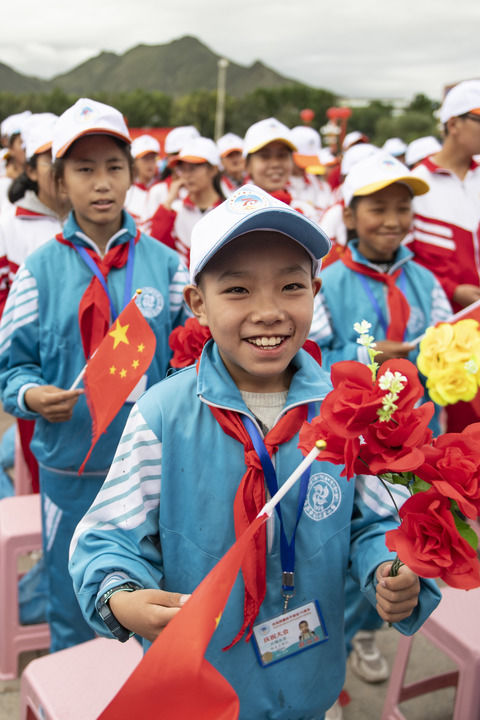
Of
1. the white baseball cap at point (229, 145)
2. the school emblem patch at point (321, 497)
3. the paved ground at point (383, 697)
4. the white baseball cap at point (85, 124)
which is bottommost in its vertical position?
the paved ground at point (383, 697)

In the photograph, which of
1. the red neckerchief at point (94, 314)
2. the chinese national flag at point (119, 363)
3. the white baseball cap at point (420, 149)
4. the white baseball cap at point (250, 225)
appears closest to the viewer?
the white baseball cap at point (250, 225)

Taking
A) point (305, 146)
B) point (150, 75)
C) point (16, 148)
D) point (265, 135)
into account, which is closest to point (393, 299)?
point (265, 135)

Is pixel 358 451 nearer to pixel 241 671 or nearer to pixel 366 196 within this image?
pixel 241 671

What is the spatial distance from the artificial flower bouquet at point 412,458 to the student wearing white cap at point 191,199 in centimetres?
469

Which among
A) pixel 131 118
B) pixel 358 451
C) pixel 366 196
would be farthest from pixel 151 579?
pixel 131 118

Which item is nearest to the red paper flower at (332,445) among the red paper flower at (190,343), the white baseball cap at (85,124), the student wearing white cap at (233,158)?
the red paper flower at (190,343)

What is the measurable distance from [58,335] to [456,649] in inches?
70.4

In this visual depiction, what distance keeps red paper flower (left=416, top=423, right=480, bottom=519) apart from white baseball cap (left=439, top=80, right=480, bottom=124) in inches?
130

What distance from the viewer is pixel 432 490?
1169mm

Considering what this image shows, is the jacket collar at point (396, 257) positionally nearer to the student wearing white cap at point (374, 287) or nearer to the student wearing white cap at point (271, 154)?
the student wearing white cap at point (374, 287)

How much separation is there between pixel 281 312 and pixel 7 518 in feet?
Result: 7.34

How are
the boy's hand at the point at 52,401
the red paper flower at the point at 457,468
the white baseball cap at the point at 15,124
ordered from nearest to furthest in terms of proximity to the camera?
1. the red paper flower at the point at 457,468
2. the boy's hand at the point at 52,401
3. the white baseball cap at the point at 15,124

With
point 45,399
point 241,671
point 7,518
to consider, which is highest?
point 45,399

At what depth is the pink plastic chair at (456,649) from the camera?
7.73 feet
